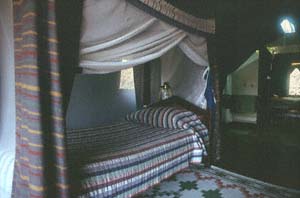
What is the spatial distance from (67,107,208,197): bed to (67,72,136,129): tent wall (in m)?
0.34

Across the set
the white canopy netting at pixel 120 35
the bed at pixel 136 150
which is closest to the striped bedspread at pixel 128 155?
the bed at pixel 136 150

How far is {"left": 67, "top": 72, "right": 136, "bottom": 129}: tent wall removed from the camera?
3.52 m

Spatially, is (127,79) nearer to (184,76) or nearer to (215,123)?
(184,76)

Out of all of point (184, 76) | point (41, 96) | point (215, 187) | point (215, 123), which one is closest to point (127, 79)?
point (184, 76)

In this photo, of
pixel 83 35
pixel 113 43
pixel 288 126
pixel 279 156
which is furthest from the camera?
pixel 288 126

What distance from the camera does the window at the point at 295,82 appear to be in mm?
6824

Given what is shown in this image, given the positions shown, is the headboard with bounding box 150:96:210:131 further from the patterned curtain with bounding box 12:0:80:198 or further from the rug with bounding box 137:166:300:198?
the patterned curtain with bounding box 12:0:80:198

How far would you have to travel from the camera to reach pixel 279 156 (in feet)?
13.2

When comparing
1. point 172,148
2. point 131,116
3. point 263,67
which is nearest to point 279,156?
point 172,148

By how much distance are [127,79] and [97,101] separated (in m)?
0.70

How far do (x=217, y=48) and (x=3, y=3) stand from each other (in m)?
2.48

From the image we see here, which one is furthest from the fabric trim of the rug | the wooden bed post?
the rug

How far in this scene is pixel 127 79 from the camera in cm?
425

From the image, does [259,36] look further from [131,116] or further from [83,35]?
[83,35]
